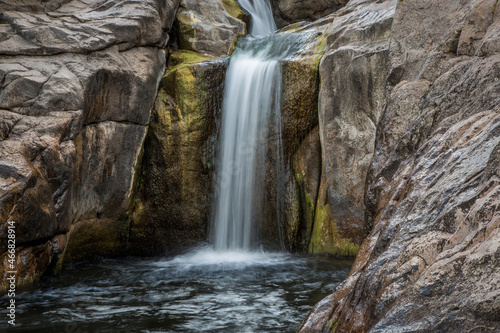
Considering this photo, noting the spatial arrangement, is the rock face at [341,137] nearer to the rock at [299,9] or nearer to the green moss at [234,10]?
the green moss at [234,10]

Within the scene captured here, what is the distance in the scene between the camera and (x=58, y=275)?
7.07 metres

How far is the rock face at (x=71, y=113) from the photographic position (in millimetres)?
6230

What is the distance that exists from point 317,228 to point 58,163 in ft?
14.8

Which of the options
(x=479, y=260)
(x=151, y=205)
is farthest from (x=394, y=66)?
(x=151, y=205)

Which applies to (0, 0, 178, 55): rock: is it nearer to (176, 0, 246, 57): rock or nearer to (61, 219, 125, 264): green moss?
(176, 0, 246, 57): rock

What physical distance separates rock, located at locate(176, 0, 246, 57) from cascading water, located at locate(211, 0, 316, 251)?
Result: 1457 millimetres

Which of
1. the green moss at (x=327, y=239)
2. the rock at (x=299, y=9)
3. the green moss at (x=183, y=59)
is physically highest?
the rock at (x=299, y=9)

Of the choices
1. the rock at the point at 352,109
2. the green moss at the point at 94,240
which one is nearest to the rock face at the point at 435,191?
the rock at the point at 352,109

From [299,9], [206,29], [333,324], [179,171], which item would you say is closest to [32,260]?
[179,171]

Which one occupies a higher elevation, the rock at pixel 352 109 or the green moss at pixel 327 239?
the rock at pixel 352 109

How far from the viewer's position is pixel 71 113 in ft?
23.7

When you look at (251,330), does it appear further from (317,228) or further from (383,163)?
(317,228)

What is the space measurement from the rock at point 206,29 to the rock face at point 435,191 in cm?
581

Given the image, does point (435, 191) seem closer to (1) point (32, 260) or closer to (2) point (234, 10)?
(1) point (32, 260)
